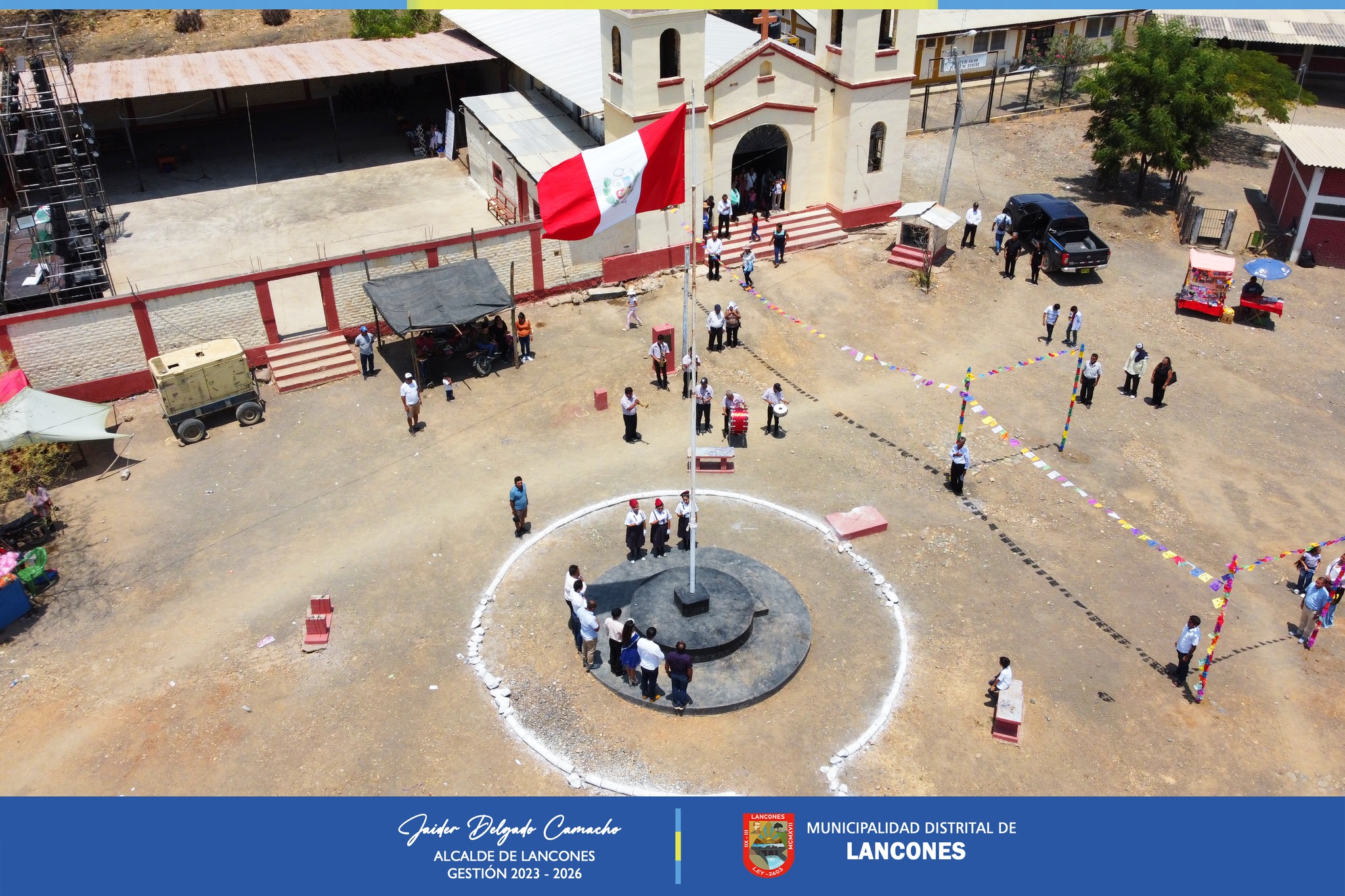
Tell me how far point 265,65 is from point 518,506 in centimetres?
2823

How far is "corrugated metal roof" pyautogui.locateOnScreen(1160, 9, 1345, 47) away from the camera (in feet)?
152

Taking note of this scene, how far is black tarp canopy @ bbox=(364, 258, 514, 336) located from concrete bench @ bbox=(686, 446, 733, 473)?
23.3 ft

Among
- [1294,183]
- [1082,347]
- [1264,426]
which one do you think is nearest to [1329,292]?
[1294,183]

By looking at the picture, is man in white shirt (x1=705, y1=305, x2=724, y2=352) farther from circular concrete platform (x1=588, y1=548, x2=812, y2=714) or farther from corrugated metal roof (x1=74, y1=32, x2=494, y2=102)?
corrugated metal roof (x1=74, y1=32, x2=494, y2=102)

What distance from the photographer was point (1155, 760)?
51.8ft

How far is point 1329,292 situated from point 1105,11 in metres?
22.9

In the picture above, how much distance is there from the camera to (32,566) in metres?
19.2

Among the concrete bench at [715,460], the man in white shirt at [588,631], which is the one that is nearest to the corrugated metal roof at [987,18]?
the concrete bench at [715,460]

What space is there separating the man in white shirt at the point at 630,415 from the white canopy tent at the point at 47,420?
11586 mm

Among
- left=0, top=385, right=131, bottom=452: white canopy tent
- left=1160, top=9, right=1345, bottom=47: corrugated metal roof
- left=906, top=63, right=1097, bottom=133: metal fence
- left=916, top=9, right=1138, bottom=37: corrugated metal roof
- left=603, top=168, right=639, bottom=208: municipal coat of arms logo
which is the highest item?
left=603, top=168, right=639, bottom=208: municipal coat of arms logo

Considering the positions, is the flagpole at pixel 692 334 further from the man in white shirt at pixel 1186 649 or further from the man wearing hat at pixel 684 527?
the man in white shirt at pixel 1186 649

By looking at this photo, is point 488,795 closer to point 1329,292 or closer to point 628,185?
point 628,185

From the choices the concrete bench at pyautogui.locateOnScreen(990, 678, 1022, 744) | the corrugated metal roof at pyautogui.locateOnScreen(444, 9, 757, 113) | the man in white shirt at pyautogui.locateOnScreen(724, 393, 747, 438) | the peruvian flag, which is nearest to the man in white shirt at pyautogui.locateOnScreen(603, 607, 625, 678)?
the concrete bench at pyautogui.locateOnScreen(990, 678, 1022, 744)

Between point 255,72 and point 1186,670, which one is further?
point 255,72
